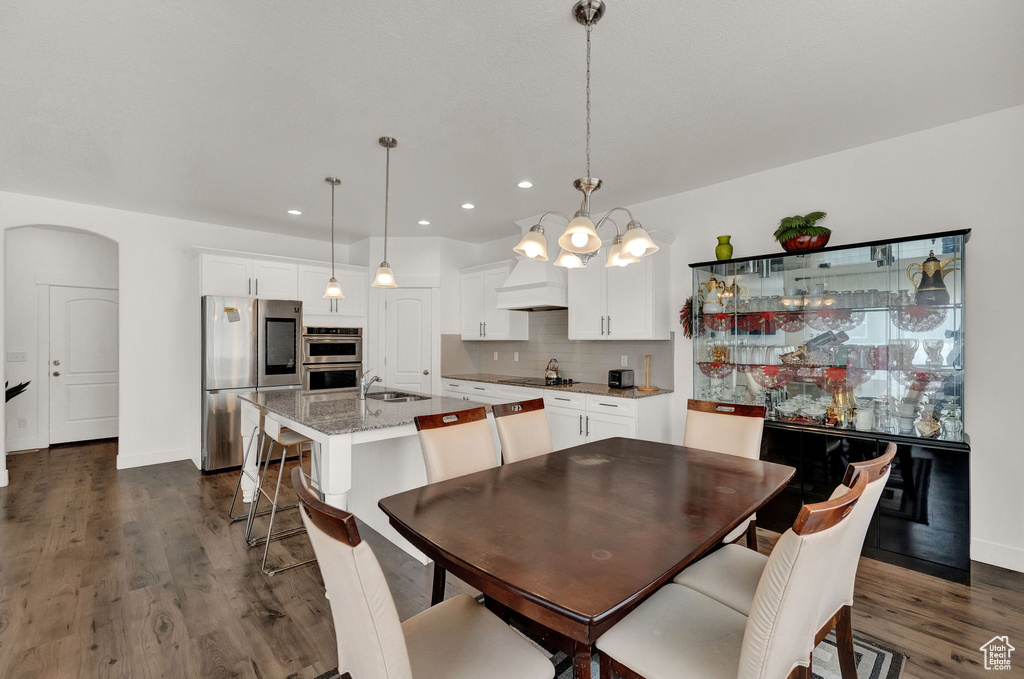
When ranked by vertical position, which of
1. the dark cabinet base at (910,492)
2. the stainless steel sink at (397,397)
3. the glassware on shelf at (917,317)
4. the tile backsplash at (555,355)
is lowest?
the dark cabinet base at (910,492)

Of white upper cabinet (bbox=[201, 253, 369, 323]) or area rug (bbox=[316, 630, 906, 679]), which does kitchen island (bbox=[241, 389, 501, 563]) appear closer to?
area rug (bbox=[316, 630, 906, 679])

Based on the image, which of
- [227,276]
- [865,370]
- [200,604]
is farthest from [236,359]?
[865,370]

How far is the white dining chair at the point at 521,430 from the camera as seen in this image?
2.45m

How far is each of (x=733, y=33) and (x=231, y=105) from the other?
8.24 ft

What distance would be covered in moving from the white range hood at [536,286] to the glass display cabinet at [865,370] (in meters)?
1.53

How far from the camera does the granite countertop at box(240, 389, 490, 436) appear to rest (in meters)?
2.41

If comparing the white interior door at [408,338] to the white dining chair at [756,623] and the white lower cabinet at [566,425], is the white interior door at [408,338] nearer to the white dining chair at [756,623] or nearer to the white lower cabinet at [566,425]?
the white lower cabinet at [566,425]

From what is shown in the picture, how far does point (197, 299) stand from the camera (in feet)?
15.3

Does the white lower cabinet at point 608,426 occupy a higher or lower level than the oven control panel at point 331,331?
lower

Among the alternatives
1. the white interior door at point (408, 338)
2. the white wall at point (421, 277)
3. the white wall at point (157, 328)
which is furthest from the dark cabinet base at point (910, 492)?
the white wall at point (157, 328)

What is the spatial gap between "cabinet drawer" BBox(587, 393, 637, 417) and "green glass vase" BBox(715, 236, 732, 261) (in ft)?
→ 4.13

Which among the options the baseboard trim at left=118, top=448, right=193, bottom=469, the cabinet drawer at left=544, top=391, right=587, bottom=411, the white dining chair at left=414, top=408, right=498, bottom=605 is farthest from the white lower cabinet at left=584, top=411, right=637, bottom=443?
the baseboard trim at left=118, top=448, right=193, bottom=469

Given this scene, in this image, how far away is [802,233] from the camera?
3.04 metres

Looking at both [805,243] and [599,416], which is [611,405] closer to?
[599,416]
